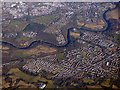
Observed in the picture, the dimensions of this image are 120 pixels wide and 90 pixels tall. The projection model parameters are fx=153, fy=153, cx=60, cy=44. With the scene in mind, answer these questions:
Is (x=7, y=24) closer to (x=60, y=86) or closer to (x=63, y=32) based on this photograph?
(x=63, y=32)

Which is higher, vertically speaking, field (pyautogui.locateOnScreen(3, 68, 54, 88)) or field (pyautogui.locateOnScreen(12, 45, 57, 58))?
field (pyautogui.locateOnScreen(12, 45, 57, 58))

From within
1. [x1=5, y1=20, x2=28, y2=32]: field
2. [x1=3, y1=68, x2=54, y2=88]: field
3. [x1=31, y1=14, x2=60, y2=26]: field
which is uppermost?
[x1=31, y1=14, x2=60, y2=26]: field

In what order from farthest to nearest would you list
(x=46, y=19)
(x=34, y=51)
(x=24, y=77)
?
(x=46, y=19)
(x=34, y=51)
(x=24, y=77)

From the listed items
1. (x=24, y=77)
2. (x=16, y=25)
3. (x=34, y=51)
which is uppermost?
(x=16, y=25)

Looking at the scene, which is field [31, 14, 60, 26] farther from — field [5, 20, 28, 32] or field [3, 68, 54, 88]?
field [3, 68, 54, 88]

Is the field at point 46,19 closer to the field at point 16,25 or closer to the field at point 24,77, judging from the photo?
the field at point 16,25

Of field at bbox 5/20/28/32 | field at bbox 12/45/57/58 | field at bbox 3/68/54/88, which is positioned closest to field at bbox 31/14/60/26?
field at bbox 5/20/28/32

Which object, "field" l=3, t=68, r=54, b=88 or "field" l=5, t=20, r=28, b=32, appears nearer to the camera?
"field" l=3, t=68, r=54, b=88

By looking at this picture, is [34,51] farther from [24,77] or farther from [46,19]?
[46,19]

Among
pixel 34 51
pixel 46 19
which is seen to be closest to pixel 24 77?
pixel 34 51

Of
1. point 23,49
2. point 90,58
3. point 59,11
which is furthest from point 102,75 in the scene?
point 59,11

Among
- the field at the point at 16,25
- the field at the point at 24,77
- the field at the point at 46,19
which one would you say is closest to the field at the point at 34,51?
the field at the point at 24,77
